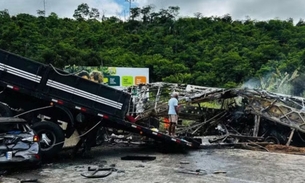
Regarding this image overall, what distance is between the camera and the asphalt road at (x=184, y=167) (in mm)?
9250

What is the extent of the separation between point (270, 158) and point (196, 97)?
4641 millimetres

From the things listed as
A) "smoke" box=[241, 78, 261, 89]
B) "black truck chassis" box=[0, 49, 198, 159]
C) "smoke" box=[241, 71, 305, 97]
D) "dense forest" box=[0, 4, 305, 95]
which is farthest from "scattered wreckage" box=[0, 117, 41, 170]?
"dense forest" box=[0, 4, 305, 95]

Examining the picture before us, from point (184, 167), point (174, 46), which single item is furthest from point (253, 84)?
point (184, 167)

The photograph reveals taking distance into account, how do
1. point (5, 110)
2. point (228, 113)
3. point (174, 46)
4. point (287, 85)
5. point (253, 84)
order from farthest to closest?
1. point (174, 46)
2. point (253, 84)
3. point (287, 85)
4. point (228, 113)
5. point (5, 110)

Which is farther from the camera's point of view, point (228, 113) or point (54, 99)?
point (228, 113)

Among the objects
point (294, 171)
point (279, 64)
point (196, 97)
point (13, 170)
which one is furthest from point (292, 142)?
point (279, 64)

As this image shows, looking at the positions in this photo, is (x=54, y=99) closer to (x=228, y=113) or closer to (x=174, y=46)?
(x=228, y=113)

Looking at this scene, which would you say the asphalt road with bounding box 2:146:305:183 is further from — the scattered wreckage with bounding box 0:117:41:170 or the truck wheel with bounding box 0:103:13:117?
the truck wheel with bounding box 0:103:13:117

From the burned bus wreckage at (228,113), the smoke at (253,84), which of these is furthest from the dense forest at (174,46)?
the burned bus wreckage at (228,113)

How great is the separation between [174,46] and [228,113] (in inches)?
1492

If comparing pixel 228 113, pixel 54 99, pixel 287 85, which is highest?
pixel 287 85

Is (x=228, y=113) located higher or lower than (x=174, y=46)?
lower

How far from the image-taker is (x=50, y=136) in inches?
459

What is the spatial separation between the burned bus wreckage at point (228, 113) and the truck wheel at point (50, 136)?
5010 mm
